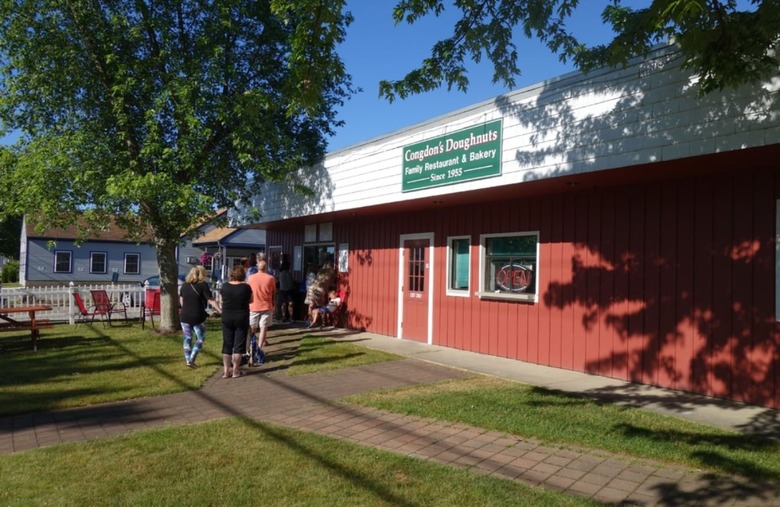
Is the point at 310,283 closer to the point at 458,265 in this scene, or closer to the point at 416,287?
the point at 416,287

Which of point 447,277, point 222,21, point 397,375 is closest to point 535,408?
point 397,375

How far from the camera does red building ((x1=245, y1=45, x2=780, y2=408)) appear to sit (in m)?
6.77

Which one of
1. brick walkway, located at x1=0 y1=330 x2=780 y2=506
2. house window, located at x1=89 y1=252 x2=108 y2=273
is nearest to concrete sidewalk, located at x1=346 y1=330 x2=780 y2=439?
brick walkway, located at x1=0 y1=330 x2=780 y2=506

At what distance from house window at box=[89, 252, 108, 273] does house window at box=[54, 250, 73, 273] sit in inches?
48.5

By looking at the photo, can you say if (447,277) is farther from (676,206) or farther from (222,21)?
(222,21)

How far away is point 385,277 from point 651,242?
658cm

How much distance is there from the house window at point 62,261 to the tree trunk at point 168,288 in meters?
29.1

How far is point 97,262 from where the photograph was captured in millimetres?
39250

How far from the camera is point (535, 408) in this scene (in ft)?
21.6

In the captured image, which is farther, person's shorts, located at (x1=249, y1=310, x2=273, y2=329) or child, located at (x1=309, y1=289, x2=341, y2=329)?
child, located at (x1=309, y1=289, x2=341, y2=329)

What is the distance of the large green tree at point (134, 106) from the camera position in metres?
11.4

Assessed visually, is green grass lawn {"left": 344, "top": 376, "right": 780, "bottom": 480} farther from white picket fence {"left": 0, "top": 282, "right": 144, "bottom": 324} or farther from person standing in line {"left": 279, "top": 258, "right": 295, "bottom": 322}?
white picket fence {"left": 0, "top": 282, "right": 144, "bottom": 324}

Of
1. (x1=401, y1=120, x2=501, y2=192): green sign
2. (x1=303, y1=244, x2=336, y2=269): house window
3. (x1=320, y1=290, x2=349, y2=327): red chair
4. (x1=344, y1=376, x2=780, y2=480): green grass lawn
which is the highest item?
(x1=401, y1=120, x2=501, y2=192): green sign

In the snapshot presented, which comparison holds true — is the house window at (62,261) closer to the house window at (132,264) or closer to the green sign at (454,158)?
the house window at (132,264)
